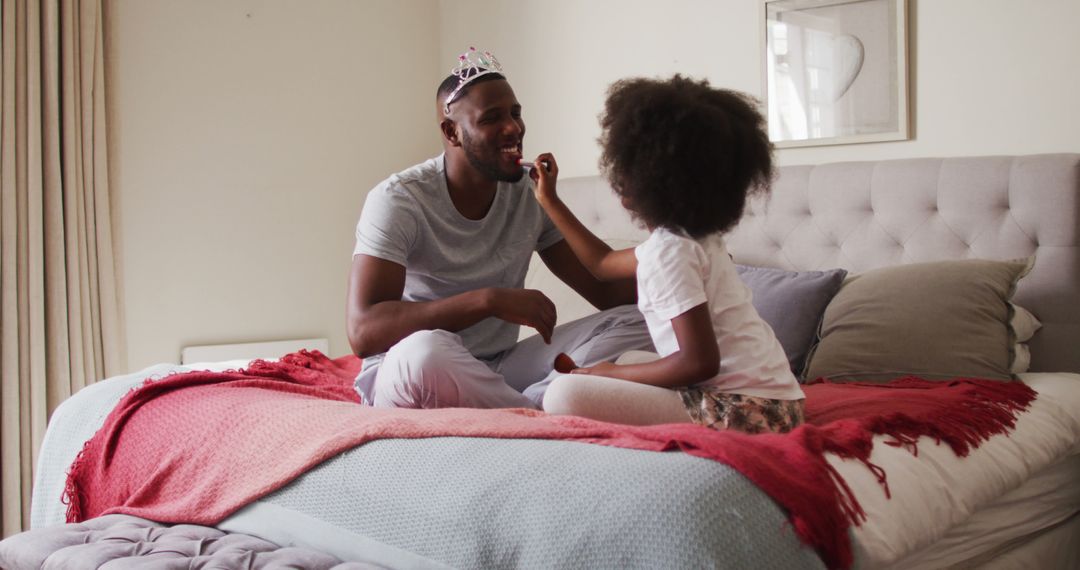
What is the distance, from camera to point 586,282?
2.56 meters

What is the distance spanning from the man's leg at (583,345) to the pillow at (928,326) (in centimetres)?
50

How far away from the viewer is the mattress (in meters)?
1.25

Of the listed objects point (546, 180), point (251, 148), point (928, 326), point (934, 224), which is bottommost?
point (928, 326)

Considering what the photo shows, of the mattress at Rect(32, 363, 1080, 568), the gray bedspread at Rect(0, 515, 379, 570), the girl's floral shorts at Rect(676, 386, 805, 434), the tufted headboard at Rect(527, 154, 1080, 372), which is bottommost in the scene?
the gray bedspread at Rect(0, 515, 379, 570)

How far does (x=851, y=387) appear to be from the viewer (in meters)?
2.29

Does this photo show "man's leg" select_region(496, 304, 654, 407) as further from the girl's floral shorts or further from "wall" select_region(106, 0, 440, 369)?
"wall" select_region(106, 0, 440, 369)

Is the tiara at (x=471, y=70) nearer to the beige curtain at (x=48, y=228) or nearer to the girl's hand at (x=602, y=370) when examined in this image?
the girl's hand at (x=602, y=370)

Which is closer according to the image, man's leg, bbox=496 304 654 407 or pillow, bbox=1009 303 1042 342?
man's leg, bbox=496 304 654 407

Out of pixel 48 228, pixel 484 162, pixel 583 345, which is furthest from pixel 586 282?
pixel 48 228

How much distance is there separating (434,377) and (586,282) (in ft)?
2.30

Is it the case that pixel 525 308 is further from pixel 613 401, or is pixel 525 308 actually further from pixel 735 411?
pixel 735 411

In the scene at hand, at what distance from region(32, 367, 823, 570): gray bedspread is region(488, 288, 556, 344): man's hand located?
1.73 ft

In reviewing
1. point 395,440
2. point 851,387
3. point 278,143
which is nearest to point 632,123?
point 395,440

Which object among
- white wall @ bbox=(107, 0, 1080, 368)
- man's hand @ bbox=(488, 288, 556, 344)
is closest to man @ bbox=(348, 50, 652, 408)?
man's hand @ bbox=(488, 288, 556, 344)
